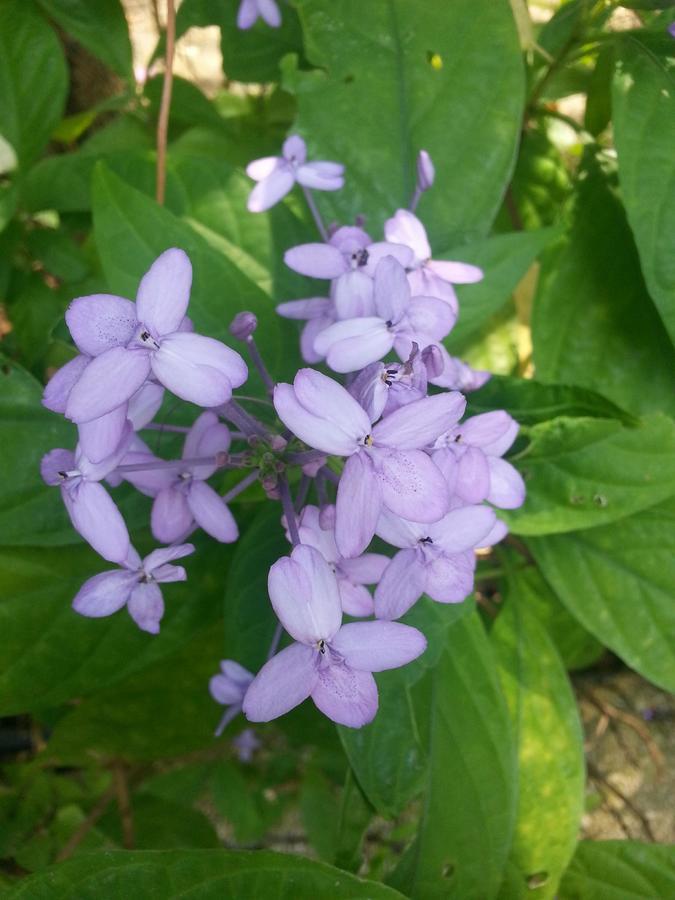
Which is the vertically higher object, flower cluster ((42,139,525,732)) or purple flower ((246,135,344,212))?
purple flower ((246,135,344,212))

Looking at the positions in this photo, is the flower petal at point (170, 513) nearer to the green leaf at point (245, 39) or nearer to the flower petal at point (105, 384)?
the flower petal at point (105, 384)

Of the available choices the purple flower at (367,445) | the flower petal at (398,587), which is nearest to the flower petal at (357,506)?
the purple flower at (367,445)

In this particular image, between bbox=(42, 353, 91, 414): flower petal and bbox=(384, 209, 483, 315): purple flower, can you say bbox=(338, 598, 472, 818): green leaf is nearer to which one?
bbox=(384, 209, 483, 315): purple flower

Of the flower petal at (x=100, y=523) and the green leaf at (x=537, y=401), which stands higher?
the flower petal at (x=100, y=523)

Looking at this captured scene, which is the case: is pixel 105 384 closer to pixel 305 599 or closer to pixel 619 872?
pixel 305 599

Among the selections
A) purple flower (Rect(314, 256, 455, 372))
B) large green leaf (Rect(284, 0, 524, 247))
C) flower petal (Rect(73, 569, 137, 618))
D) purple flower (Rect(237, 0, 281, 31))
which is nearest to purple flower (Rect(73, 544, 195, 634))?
flower petal (Rect(73, 569, 137, 618))
